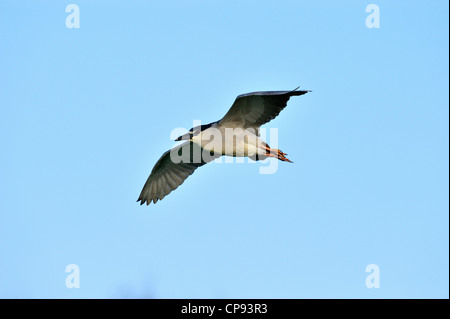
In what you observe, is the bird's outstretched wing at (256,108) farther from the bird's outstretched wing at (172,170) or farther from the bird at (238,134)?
the bird's outstretched wing at (172,170)

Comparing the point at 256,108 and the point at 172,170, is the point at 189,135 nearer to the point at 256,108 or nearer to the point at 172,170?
the point at 256,108

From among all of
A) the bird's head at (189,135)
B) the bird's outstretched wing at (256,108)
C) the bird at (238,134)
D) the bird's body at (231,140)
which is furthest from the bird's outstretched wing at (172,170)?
the bird's outstretched wing at (256,108)

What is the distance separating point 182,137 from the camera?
16.2 m

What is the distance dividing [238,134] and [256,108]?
0.81m

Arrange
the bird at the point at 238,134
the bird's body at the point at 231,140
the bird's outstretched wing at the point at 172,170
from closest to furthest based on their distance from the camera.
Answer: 1. the bird at the point at 238,134
2. the bird's body at the point at 231,140
3. the bird's outstretched wing at the point at 172,170

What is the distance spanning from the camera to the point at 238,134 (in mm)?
15883

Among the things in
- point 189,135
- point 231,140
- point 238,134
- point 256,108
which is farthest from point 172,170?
point 256,108

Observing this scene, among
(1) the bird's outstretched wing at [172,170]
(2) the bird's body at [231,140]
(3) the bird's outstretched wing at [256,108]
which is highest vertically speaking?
(3) the bird's outstretched wing at [256,108]

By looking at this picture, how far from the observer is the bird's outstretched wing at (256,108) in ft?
48.0
